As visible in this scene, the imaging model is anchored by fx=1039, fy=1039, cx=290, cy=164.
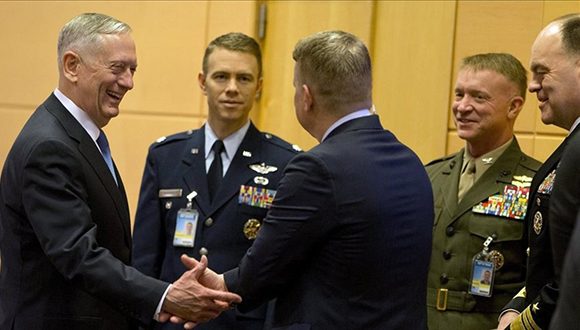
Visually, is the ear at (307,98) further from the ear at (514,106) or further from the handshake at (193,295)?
the ear at (514,106)

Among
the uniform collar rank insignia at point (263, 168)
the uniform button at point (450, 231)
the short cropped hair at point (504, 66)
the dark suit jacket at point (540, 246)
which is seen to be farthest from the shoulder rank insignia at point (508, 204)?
the uniform collar rank insignia at point (263, 168)

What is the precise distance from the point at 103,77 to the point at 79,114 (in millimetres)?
152

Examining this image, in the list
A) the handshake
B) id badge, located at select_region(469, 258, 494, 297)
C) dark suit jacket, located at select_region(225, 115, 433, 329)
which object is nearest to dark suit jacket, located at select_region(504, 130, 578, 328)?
dark suit jacket, located at select_region(225, 115, 433, 329)

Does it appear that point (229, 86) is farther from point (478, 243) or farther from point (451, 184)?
point (478, 243)

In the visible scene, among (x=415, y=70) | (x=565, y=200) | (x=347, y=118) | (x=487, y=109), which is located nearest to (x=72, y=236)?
(x=347, y=118)

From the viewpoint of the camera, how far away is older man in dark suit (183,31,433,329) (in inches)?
113

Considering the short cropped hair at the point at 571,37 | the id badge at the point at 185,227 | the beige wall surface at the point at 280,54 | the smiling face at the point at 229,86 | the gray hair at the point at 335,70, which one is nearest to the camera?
the gray hair at the point at 335,70

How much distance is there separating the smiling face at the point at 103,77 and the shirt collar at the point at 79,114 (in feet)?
0.08

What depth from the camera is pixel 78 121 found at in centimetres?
326

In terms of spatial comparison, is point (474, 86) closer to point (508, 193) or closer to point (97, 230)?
point (508, 193)

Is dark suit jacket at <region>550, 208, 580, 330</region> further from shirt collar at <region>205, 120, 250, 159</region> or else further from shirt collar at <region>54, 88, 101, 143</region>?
shirt collar at <region>205, 120, 250, 159</region>

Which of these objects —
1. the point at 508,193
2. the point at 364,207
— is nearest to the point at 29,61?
the point at 508,193

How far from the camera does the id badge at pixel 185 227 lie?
13.0 feet

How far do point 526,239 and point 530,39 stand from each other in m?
1.35
